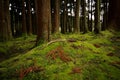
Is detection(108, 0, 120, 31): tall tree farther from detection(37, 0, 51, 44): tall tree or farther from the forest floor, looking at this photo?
detection(37, 0, 51, 44): tall tree

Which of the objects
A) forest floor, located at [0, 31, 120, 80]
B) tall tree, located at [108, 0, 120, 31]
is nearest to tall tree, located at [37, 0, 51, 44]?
forest floor, located at [0, 31, 120, 80]

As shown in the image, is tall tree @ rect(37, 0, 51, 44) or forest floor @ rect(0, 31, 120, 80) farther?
tall tree @ rect(37, 0, 51, 44)

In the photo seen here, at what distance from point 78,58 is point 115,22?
6.81 meters

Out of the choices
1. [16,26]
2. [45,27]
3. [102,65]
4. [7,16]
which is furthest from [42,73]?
[16,26]

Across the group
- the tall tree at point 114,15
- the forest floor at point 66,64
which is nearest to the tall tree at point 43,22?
the forest floor at point 66,64

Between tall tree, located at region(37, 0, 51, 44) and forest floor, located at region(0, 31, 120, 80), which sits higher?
tall tree, located at region(37, 0, 51, 44)

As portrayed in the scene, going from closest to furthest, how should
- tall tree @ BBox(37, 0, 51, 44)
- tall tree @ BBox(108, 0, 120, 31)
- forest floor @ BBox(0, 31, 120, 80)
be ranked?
forest floor @ BBox(0, 31, 120, 80)
tall tree @ BBox(37, 0, 51, 44)
tall tree @ BBox(108, 0, 120, 31)

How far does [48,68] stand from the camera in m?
6.32

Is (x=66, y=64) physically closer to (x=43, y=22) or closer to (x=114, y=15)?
(x=43, y=22)

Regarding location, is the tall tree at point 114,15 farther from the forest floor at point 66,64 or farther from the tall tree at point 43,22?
the tall tree at point 43,22

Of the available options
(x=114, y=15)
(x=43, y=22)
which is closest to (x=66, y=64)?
(x=43, y=22)

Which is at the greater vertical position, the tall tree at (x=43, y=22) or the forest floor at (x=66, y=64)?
the tall tree at (x=43, y=22)

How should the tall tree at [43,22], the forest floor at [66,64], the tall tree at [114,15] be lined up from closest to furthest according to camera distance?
the forest floor at [66,64] → the tall tree at [43,22] → the tall tree at [114,15]

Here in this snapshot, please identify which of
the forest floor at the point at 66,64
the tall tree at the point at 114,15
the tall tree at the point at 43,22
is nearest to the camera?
the forest floor at the point at 66,64
